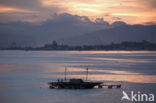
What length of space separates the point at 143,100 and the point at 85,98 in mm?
4706

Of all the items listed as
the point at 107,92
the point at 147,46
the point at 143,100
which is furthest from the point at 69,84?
the point at 147,46

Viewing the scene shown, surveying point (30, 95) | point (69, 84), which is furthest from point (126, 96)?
point (30, 95)

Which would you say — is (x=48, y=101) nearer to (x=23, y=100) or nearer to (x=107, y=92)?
(x=23, y=100)

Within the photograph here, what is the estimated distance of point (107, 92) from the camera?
26.3m

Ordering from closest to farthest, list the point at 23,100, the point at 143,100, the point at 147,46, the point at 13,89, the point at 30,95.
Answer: the point at 143,100
the point at 23,100
the point at 30,95
the point at 13,89
the point at 147,46

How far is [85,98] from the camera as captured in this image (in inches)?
945

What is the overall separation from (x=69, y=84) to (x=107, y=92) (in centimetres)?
378

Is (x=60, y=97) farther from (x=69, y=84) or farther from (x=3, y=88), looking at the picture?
(x=3, y=88)

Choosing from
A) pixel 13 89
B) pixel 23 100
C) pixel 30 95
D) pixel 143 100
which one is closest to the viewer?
pixel 143 100

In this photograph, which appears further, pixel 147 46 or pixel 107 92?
pixel 147 46

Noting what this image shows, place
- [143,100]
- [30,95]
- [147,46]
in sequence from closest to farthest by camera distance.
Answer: [143,100] < [30,95] < [147,46]

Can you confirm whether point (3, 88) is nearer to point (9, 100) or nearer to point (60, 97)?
point (9, 100)

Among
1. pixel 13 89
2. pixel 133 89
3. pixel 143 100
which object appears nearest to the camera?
pixel 143 100

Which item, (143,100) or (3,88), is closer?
(143,100)
